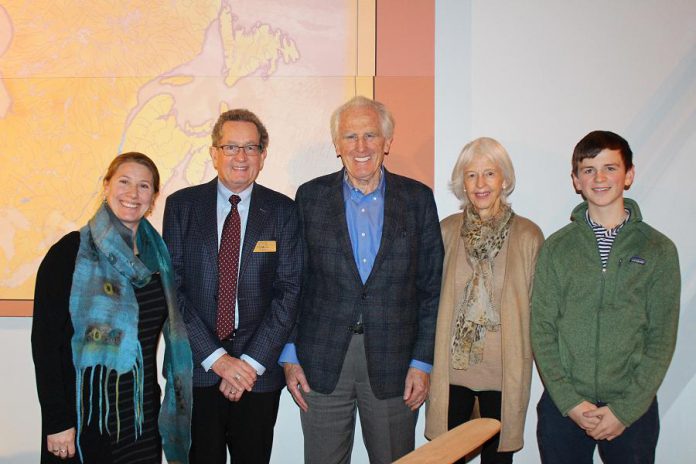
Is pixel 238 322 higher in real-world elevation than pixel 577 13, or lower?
lower

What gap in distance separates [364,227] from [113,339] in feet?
3.67

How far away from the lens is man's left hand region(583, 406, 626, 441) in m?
2.16

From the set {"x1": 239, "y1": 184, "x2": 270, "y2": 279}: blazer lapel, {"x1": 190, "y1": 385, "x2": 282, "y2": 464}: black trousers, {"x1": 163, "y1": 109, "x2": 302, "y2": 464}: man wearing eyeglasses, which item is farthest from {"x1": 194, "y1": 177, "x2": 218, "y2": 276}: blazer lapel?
{"x1": 190, "y1": 385, "x2": 282, "y2": 464}: black trousers

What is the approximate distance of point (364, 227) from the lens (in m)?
2.43

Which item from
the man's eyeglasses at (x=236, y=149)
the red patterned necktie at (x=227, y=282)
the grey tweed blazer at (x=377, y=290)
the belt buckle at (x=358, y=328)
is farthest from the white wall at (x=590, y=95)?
the red patterned necktie at (x=227, y=282)

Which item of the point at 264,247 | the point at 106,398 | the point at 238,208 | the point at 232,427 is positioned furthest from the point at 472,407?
the point at 106,398

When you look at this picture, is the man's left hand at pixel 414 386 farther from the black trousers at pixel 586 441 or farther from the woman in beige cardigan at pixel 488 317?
the black trousers at pixel 586 441

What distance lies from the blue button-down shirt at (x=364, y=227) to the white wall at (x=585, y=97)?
83cm

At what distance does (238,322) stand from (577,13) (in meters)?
2.48

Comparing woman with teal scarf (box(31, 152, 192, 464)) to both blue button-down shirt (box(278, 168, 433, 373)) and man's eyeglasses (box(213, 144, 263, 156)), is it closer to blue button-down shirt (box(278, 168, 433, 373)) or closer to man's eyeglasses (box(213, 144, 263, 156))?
man's eyeglasses (box(213, 144, 263, 156))

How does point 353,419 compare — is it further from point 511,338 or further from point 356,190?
point 356,190

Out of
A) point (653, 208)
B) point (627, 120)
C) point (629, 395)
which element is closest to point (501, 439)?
point (629, 395)

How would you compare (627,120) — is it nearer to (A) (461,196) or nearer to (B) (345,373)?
(A) (461,196)

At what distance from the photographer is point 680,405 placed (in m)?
3.09
